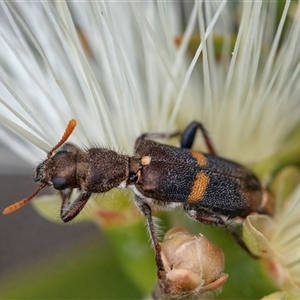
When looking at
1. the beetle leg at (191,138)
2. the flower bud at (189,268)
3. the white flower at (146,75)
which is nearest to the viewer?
the flower bud at (189,268)

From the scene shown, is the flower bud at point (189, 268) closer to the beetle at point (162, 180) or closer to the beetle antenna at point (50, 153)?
the beetle at point (162, 180)

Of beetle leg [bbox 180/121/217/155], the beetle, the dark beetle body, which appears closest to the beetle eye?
the beetle

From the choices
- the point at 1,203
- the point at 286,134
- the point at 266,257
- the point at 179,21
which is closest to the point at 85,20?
the point at 179,21

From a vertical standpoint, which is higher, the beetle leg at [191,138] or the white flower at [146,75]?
the white flower at [146,75]

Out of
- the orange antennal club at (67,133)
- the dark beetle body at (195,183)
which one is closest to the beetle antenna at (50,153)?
the orange antennal club at (67,133)

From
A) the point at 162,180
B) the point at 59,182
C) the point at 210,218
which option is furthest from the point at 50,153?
the point at 210,218

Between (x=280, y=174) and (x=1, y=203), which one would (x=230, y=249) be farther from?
(x=1, y=203)
